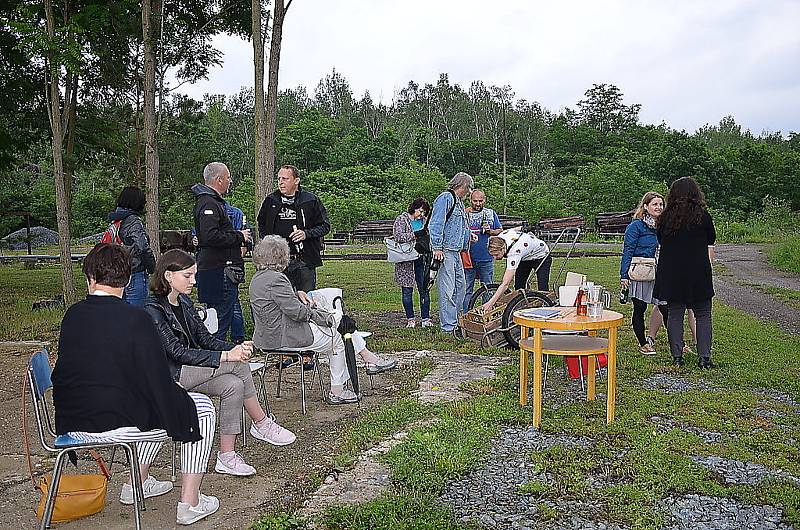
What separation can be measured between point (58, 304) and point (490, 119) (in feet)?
143

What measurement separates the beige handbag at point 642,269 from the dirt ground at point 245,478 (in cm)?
272

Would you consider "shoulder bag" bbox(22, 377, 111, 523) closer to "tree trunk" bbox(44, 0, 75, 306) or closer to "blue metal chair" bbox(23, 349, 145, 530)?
"blue metal chair" bbox(23, 349, 145, 530)

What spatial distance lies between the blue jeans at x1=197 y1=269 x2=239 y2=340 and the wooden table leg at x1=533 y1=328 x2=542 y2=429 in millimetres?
3039

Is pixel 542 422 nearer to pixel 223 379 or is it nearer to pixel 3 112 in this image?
pixel 223 379

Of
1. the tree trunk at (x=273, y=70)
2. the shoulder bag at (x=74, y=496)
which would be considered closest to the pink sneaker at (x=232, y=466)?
the shoulder bag at (x=74, y=496)

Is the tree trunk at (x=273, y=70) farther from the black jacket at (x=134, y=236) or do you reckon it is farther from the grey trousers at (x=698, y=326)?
the grey trousers at (x=698, y=326)

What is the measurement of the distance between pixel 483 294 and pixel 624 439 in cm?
353

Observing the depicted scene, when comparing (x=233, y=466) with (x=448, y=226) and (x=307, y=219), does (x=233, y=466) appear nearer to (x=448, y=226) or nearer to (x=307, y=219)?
(x=307, y=219)

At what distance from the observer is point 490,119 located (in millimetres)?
52906

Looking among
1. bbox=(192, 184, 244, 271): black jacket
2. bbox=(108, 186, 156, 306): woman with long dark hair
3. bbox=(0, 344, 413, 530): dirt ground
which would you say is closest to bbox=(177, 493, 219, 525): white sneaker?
bbox=(0, 344, 413, 530): dirt ground

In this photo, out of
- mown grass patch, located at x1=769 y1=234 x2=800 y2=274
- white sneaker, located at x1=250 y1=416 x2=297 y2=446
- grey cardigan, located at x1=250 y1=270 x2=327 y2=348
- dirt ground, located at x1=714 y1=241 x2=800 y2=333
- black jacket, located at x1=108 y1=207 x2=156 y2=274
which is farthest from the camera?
mown grass patch, located at x1=769 y1=234 x2=800 y2=274

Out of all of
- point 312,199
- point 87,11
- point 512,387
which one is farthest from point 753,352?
point 87,11

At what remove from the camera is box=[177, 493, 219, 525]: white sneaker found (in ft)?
12.4

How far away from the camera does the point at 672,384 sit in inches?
255
